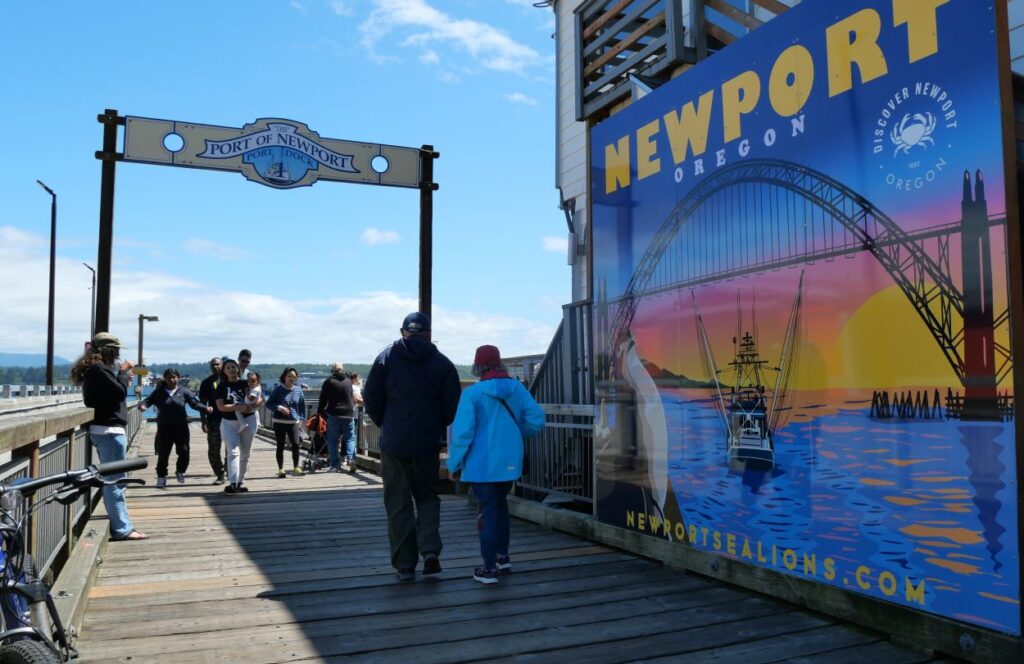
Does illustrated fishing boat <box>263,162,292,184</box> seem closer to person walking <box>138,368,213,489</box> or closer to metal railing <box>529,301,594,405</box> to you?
person walking <box>138,368,213,489</box>

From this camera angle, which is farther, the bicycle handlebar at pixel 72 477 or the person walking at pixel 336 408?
the person walking at pixel 336 408

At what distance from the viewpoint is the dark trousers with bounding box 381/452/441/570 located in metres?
5.57

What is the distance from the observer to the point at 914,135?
13.0ft

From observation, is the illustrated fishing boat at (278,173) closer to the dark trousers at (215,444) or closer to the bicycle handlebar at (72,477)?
the dark trousers at (215,444)

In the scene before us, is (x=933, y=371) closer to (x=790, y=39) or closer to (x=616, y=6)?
(x=790, y=39)

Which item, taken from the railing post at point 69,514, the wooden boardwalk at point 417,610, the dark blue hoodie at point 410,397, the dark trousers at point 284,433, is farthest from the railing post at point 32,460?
the dark trousers at point 284,433

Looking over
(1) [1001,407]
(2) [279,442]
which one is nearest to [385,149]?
(2) [279,442]

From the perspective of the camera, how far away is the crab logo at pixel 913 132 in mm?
3895

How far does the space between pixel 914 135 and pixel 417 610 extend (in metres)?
3.70

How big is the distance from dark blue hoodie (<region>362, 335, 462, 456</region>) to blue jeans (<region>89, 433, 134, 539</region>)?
8.04 ft

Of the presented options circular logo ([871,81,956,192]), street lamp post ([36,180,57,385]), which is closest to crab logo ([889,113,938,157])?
circular logo ([871,81,956,192])

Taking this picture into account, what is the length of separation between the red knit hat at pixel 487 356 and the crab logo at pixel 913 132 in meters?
2.87

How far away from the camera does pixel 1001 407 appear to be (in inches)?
139

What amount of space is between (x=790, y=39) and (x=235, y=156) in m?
7.80
